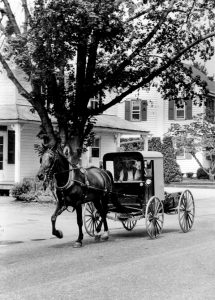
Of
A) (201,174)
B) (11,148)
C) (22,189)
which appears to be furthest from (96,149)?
(201,174)

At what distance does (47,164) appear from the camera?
36.8 feet

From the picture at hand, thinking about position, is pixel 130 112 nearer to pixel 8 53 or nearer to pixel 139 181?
pixel 8 53

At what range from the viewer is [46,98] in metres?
19.3

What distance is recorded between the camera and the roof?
24906 millimetres

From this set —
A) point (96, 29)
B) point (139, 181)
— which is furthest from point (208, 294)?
A: point (96, 29)

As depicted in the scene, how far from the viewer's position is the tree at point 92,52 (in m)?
16.0

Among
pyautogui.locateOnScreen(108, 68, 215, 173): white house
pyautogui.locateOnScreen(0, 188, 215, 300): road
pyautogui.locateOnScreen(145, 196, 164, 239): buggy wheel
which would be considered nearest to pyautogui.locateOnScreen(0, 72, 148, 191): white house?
pyautogui.locateOnScreen(0, 188, 215, 300): road

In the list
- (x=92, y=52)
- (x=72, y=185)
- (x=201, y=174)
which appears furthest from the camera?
(x=201, y=174)

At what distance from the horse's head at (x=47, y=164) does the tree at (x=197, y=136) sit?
2908 centimetres

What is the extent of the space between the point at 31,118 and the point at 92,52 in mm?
7756

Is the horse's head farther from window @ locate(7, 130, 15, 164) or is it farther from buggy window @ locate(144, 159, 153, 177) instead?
window @ locate(7, 130, 15, 164)

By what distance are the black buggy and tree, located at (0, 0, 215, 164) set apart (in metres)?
3.87

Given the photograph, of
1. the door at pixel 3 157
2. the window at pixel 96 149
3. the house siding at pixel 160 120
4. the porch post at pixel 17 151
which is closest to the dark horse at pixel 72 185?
the porch post at pixel 17 151

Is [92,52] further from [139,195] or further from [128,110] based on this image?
[128,110]
